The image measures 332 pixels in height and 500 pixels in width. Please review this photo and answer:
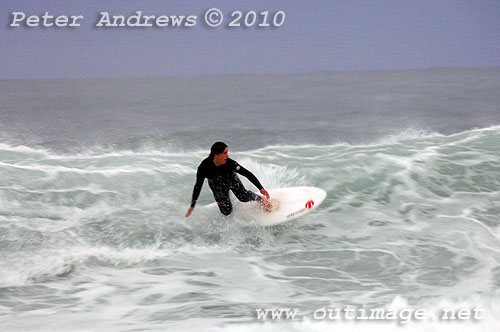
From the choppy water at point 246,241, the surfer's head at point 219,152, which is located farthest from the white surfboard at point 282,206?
the surfer's head at point 219,152

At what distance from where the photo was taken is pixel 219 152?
733 centimetres

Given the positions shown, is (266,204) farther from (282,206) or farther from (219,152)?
(219,152)

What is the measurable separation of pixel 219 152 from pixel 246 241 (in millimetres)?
1393

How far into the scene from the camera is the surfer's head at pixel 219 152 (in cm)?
731

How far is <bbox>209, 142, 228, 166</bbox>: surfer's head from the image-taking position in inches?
288

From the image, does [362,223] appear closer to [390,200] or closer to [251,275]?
[390,200]

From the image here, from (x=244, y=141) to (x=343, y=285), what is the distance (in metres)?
11.8

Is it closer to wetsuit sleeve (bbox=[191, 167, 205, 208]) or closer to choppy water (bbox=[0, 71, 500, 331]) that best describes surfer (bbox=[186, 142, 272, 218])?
wetsuit sleeve (bbox=[191, 167, 205, 208])

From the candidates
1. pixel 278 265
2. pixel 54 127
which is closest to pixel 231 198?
pixel 278 265

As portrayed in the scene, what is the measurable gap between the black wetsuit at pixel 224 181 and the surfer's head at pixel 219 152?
104 mm

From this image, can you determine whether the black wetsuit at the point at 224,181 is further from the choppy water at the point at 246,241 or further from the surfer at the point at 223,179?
the choppy water at the point at 246,241

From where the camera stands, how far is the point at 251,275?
21.4 ft

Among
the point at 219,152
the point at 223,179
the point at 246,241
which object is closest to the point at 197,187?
the point at 223,179

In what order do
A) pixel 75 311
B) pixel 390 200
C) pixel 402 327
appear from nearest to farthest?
pixel 402 327
pixel 75 311
pixel 390 200
